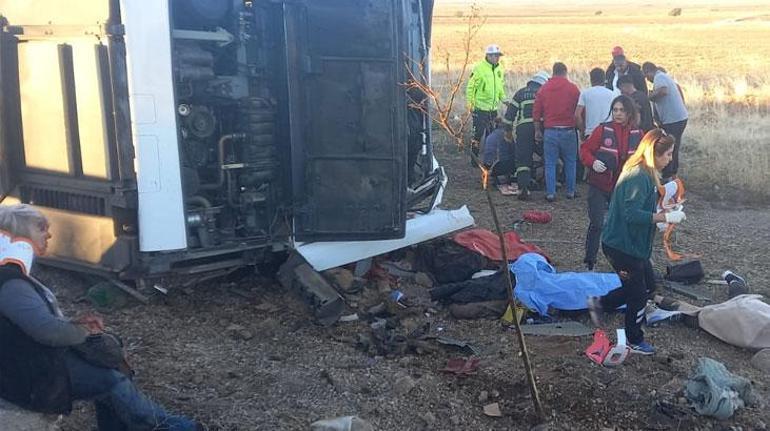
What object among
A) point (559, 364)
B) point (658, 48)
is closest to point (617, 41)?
point (658, 48)

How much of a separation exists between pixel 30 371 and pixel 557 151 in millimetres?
7477

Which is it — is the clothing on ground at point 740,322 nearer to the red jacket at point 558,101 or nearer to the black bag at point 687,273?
the black bag at point 687,273

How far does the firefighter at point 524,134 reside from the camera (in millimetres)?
9906

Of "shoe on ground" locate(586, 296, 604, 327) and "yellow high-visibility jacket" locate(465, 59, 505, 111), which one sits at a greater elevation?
"yellow high-visibility jacket" locate(465, 59, 505, 111)

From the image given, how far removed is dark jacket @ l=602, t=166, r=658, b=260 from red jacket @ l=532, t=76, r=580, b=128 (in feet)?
15.0

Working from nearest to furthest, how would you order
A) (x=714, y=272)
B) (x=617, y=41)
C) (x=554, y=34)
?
(x=714, y=272) → (x=617, y=41) → (x=554, y=34)

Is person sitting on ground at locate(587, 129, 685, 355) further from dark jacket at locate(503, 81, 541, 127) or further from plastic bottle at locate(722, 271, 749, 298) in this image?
dark jacket at locate(503, 81, 541, 127)

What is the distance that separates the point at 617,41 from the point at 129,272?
1494 inches

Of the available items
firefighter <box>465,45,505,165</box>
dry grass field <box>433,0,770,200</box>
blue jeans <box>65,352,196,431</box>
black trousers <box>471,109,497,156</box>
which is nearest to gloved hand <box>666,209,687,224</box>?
dry grass field <box>433,0,770,200</box>

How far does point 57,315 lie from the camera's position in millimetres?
3410

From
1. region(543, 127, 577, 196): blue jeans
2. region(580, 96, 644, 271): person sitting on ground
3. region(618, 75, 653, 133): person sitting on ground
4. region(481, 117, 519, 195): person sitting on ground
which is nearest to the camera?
region(580, 96, 644, 271): person sitting on ground

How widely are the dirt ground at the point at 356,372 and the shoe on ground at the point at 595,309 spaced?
0.27 m

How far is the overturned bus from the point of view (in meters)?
5.00

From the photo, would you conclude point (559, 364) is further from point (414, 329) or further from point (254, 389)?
point (254, 389)
